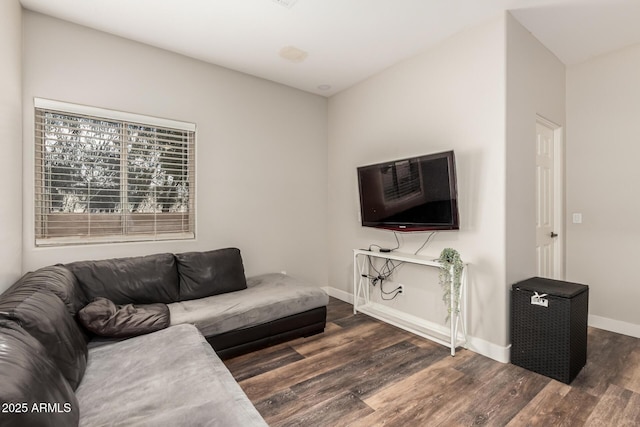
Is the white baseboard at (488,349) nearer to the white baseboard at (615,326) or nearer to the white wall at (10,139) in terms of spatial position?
the white baseboard at (615,326)

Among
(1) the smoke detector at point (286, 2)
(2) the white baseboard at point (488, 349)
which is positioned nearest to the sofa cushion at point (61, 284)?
(1) the smoke detector at point (286, 2)

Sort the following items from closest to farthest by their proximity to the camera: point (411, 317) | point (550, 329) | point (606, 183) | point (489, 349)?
point (550, 329)
point (489, 349)
point (606, 183)
point (411, 317)

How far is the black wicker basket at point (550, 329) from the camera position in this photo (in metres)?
2.16

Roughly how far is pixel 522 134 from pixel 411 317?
2020mm

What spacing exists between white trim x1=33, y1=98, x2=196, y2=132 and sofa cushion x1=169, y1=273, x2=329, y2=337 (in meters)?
1.74

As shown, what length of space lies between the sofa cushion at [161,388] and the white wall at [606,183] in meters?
3.65

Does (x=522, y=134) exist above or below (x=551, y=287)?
above

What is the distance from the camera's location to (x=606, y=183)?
10.1ft

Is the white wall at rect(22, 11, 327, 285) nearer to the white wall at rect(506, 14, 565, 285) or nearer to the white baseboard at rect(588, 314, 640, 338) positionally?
the white wall at rect(506, 14, 565, 285)

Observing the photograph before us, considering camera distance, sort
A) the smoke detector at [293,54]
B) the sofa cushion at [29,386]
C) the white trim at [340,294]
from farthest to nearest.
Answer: the white trim at [340,294] → the smoke detector at [293,54] → the sofa cushion at [29,386]

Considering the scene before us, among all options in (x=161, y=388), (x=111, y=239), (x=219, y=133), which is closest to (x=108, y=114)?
(x=219, y=133)

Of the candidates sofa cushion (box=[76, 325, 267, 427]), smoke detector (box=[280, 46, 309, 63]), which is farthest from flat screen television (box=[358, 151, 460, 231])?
sofa cushion (box=[76, 325, 267, 427])

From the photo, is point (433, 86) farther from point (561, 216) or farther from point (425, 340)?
point (425, 340)

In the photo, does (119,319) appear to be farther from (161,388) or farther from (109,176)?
(109,176)
